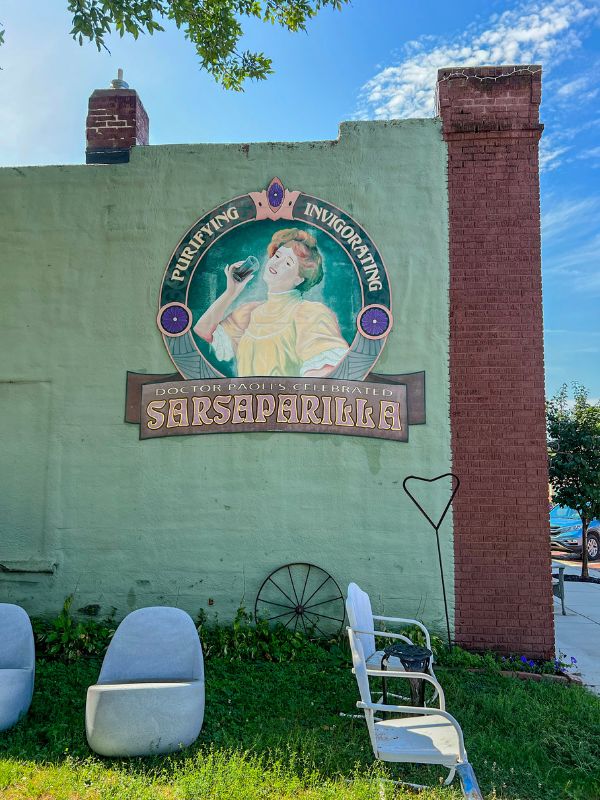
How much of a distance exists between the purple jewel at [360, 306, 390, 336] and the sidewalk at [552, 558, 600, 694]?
3931 mm

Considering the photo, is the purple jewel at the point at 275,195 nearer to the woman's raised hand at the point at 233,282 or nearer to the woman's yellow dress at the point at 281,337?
the woman's raised hand at the point at 233,282

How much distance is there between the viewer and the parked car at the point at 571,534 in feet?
54.1

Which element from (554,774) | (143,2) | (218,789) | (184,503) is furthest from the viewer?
(184,503)

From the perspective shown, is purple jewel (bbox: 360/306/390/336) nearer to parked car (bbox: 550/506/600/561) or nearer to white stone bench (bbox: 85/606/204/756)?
white stone bench (bbox: 85/606/204/756)

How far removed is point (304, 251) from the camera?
745 centimetres

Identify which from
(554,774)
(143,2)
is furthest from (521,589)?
(143,2)

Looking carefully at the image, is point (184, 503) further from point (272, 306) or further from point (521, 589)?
point (521, 589)

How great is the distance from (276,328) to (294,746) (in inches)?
165

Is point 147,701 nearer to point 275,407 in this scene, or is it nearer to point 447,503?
point 275,407

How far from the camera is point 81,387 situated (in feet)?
24.6

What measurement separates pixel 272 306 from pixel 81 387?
7.62 feet

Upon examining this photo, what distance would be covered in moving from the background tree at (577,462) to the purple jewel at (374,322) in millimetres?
6319

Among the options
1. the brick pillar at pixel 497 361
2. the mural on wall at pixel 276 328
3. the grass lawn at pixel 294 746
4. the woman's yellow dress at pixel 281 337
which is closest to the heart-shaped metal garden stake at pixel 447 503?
the brick pillar at pixel 497 361

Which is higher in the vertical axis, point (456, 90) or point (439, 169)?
point (456, 90)
